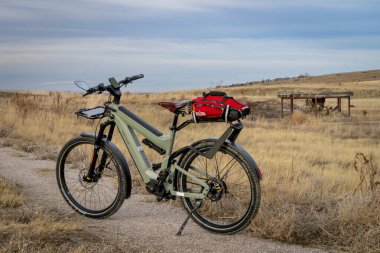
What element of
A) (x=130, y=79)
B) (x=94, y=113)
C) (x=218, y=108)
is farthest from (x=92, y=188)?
(x=218, y=108)

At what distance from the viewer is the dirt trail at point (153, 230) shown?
4.71 meters

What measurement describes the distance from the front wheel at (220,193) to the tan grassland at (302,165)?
0.26m

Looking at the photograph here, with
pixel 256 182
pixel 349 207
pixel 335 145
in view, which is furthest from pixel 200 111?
pixel 335 145

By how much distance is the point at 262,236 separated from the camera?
198 inches

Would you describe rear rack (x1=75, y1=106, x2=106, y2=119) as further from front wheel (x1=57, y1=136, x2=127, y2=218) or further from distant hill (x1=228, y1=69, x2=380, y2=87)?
distant hill (x1=228, y1=69, x2=380, y2=87)

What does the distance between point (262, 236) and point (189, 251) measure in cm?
82

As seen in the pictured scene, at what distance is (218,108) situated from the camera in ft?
15.6

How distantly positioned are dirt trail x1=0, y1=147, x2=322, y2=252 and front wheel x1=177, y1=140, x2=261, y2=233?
0.15 meters

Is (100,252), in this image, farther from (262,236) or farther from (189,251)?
(262,236)

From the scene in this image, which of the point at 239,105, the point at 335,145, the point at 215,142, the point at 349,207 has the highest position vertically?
the point at 239,105

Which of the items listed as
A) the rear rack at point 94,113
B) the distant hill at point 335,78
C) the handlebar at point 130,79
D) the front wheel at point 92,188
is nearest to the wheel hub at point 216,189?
the front wheel at point 92,188

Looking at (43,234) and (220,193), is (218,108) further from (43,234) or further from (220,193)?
(43,234)

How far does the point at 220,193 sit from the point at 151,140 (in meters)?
0.89

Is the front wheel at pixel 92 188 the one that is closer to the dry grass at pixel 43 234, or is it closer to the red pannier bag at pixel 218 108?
the dry grass at pixel 43 234
